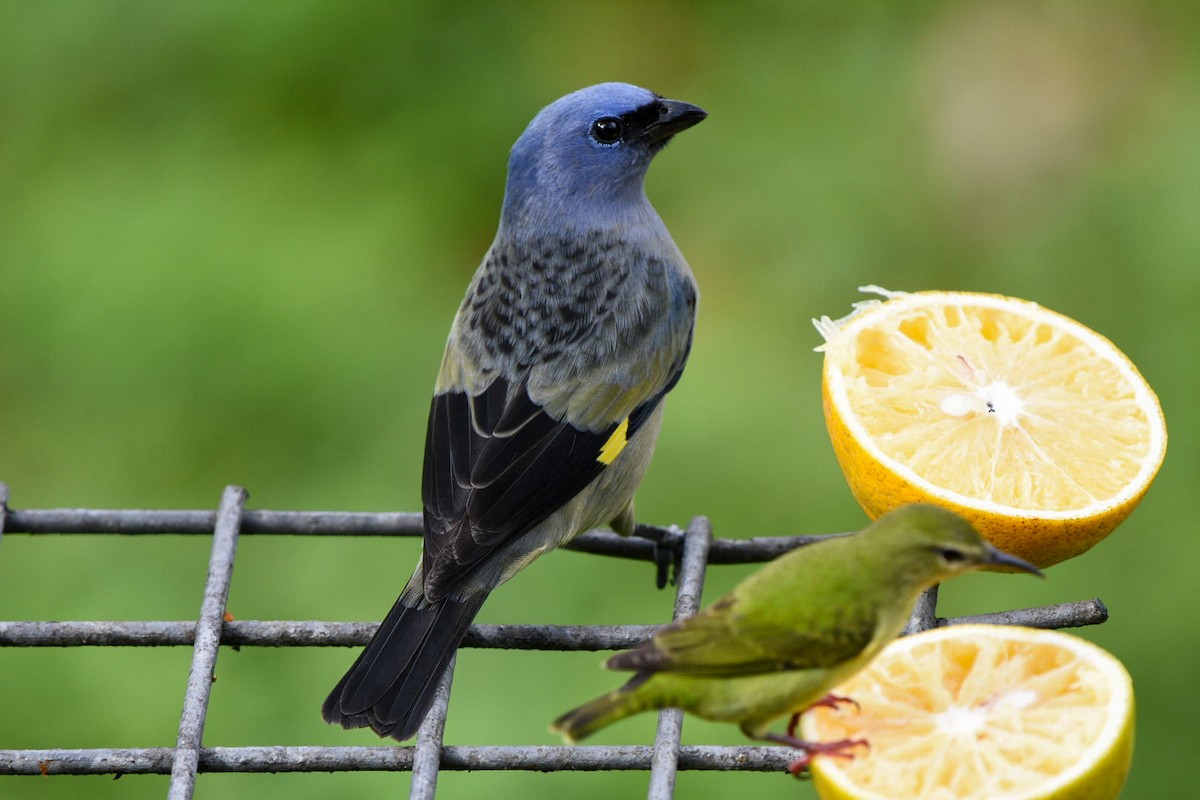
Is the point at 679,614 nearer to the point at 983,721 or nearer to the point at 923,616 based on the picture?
the point at 923,616

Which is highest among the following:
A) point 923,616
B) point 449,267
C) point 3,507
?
point 449,267

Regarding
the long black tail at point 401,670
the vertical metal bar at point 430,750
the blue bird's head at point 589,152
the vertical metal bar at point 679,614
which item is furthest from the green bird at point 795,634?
the blue bird's head at point 589,152

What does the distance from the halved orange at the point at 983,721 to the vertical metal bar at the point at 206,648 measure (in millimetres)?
1049

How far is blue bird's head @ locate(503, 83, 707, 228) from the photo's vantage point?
3924 mm

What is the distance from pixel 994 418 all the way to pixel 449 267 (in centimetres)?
269

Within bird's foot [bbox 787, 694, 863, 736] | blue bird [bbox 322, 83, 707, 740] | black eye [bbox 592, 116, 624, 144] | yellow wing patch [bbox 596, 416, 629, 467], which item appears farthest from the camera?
black eye [bbox 592, 116, 624, 144]

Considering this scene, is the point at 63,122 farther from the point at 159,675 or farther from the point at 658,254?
the point at 658,254

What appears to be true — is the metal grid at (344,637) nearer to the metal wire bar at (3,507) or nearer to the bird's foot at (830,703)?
the metal wire bar at (3,507)

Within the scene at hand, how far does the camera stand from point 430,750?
286cm

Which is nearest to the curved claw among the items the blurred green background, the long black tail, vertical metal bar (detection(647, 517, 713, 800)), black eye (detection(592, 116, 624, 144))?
vertical metal bar (detection(647, 517, 713, 800))

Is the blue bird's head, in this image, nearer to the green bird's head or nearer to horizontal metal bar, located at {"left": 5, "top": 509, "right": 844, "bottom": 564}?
horizontal metal bar, located at {"left": 5, "top": 509, "right": 844, "bottom": 564}

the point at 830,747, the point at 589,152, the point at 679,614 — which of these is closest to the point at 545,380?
the point at 589,152

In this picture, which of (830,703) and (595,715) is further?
(830,703)

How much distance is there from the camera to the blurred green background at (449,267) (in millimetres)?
4512
